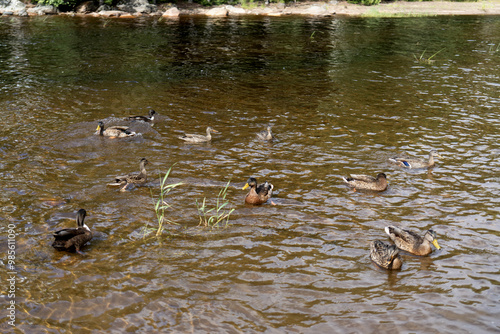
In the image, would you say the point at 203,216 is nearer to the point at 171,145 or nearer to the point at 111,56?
the point at 171,145

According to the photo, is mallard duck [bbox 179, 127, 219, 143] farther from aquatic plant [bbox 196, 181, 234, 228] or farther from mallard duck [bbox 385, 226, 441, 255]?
mallard duck [bbox 385, 226, 441, 255]

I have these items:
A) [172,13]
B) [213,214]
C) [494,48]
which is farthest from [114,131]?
[172,13]

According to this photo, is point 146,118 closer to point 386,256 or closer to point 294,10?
point 386,256

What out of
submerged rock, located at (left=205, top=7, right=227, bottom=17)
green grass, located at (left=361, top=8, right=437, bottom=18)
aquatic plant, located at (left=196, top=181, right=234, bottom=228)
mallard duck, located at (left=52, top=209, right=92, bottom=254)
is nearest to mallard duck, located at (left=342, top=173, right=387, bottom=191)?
aquatic plant, located at (left=196, top=181, right=234, bottom=228)

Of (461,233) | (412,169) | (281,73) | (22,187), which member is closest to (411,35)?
(281,73)

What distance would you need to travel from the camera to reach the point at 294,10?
55.6 m

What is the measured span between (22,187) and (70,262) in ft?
12.6

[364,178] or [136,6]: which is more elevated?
[136,6]

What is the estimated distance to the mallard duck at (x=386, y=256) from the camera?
28.3 feet

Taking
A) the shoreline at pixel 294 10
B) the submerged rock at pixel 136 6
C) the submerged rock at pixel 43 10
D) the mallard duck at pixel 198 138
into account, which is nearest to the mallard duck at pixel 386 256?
the mallard duck at pixel 198 138

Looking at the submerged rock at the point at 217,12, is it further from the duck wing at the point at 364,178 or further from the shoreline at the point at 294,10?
the duck wing at the point at 364,178

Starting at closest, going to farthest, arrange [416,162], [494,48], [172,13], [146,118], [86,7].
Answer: [416,162] → [146,118] → [494,48] → [172,13] → [86,7]

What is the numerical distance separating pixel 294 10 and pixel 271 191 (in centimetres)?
4859

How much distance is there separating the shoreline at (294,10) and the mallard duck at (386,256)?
149 ft
